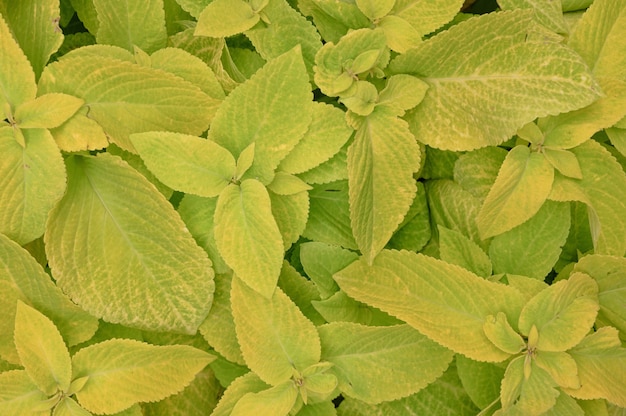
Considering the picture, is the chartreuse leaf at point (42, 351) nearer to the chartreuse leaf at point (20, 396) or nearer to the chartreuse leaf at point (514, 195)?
the chartreuse leaf at point (20, 396)

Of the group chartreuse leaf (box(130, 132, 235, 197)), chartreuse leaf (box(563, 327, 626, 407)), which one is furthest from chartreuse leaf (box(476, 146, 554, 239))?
chartreuse leaf (box(130, 132, 235, 197))

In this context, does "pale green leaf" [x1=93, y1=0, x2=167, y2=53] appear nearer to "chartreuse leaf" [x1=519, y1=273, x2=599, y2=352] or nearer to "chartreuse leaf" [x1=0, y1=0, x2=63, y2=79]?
"chartreuse leaf" [x1=0, y1=0, x2=63, y2=79]

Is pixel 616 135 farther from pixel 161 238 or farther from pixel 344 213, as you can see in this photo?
pixel 161 238

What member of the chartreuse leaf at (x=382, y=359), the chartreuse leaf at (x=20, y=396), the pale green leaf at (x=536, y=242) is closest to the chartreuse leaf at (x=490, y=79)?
the pale green leaf at (x=536, y=242)

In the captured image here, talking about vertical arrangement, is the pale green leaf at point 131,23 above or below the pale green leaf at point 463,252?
above

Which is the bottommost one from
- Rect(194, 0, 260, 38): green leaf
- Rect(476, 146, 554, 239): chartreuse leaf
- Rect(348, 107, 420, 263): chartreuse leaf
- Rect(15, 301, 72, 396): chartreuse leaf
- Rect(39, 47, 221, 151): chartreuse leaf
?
Rect(15, 301, 72, 396): chartreuse leaf

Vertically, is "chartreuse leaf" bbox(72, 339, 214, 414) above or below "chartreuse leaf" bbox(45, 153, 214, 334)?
below
